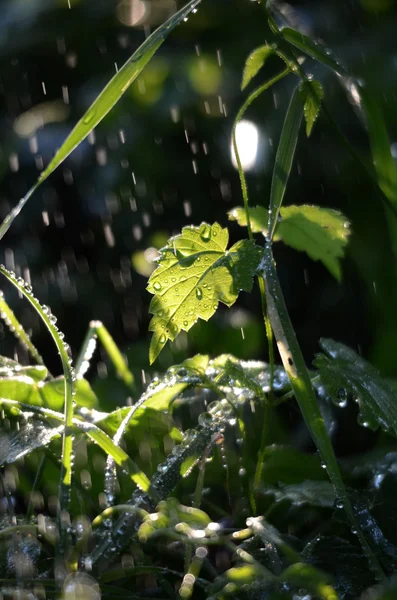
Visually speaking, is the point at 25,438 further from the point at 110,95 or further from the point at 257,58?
the point at 257,58

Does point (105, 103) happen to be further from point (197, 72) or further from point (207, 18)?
point (207, 18)

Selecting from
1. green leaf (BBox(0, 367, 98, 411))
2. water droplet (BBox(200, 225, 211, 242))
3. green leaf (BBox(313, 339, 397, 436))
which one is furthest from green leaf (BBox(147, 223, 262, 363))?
green leaf (BBox(0, 367, 98, 411))

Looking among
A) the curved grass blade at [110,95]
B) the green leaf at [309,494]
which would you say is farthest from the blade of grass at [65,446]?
the green leaf at [309,494]

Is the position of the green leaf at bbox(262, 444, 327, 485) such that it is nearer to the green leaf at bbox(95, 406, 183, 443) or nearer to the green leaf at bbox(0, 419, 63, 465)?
the green leaf at bbox(95, 406, 183, 443)

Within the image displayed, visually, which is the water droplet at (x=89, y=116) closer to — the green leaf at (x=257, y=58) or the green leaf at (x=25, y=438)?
the green leaf at (x=257, y=58)

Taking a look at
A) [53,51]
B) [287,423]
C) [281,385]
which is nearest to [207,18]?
[53,51]

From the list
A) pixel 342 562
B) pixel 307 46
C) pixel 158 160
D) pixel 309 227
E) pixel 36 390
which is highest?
pixel 158 160

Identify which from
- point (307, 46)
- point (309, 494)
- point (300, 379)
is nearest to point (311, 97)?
point (307, 46)
